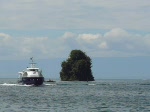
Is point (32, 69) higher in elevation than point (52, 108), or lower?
higher

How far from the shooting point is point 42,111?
2569 inches

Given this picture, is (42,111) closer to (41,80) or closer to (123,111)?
(123,111)

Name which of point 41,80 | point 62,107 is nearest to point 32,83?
point 41,80

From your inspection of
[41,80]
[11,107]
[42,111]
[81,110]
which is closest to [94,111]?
[81,110]

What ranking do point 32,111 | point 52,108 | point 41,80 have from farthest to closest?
point 41,80, point 52,108, point 32,111

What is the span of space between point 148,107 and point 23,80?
9400 centimetres

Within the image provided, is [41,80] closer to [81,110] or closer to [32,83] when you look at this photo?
[32,83]

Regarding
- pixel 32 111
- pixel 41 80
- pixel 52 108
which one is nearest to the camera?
pixel 32 111

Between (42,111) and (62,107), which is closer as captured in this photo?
(42,111)

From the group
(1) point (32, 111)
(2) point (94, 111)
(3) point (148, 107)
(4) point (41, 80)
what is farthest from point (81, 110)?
(4) point (41, 80)

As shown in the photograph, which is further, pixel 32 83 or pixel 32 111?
pixel 32 83

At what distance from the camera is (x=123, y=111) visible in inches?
2594

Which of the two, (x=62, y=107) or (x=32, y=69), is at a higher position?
(x=32, y=69)

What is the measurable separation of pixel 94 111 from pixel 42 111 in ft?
20.8
